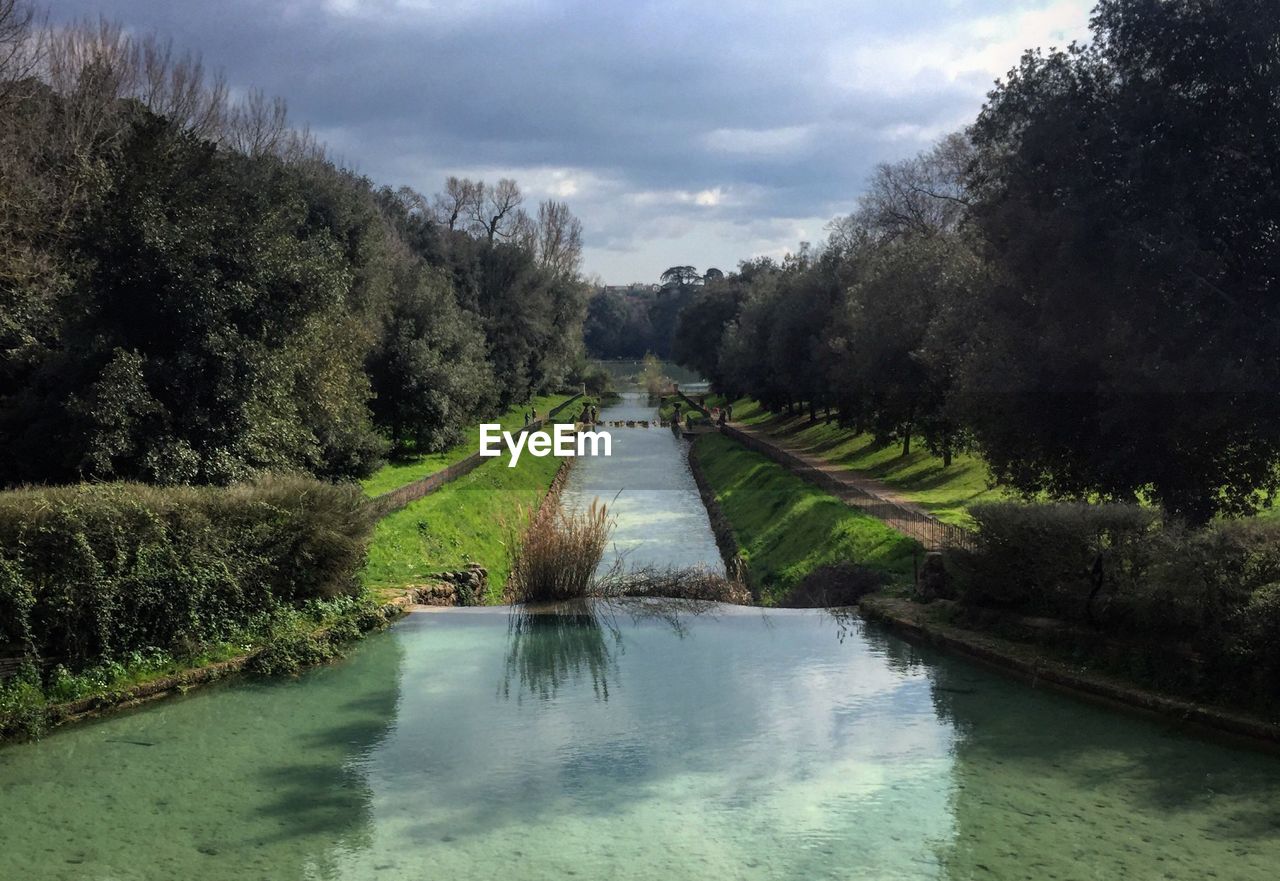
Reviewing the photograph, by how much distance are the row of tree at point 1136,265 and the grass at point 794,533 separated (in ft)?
8.79

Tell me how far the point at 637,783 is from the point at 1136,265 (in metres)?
9.64

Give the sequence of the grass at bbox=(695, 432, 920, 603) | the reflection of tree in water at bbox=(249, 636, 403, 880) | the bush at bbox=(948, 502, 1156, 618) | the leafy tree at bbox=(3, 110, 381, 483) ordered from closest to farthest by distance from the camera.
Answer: the reflection of tree in water at bbox=(249, 636, 403, 880), the bush at bbox=(948, 502, 1156, 618), the leafy tree at bbox=(3, 110, 381, 483), the grass at bbox=(695, 432, 920, 603)

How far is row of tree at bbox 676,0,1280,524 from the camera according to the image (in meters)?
13.8

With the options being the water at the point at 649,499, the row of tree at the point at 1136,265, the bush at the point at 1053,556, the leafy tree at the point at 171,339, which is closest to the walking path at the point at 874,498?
the bush at the point at 1053,556

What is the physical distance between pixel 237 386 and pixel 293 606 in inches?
234

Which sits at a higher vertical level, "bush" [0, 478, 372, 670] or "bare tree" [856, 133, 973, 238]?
"bare tree" [856, 133, 973, 238]

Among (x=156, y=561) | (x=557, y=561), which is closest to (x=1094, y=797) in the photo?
(x=557, y=561)

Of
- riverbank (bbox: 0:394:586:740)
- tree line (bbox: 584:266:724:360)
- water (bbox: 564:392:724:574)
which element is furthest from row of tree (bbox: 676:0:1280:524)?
tree line (bbox: 584:266:724:360)

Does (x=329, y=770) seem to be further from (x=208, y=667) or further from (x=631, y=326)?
(x=631, y=326)

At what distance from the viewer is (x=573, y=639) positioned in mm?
14898

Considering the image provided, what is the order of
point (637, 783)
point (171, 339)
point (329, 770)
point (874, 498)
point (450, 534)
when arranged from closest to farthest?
point (637, 783), point (329, 770), point (171, 339), point (450, 534), point (874, 498)

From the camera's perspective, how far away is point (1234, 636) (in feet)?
31.5

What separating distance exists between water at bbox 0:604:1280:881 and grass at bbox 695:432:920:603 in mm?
6276

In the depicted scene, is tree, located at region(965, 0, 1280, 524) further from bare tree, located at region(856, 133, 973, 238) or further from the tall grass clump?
bare tree, located at region(856, 133, 973, 238)
